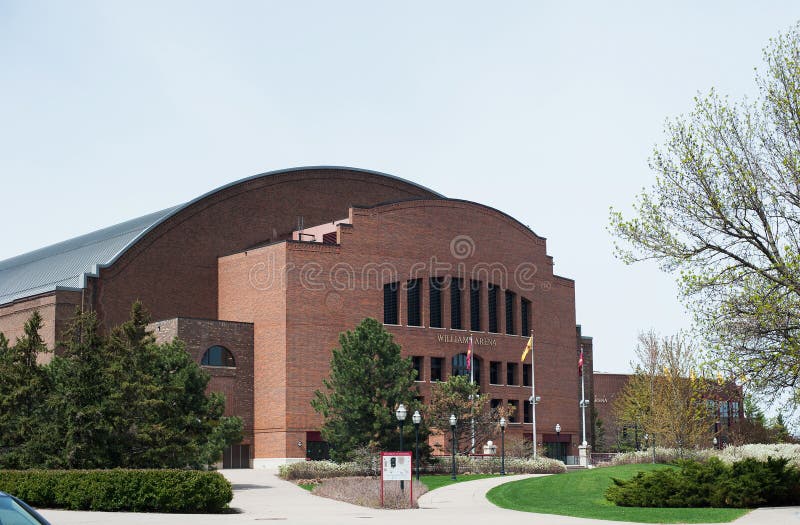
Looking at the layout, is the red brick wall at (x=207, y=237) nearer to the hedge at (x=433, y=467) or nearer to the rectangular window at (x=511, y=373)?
the hedge at (x=433, y=467)

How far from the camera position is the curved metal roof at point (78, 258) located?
63.3 metres

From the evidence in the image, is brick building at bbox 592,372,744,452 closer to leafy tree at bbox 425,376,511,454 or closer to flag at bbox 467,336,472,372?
flag at bbox 467,336,472,372

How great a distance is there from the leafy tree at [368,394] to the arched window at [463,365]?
1830 centimetres

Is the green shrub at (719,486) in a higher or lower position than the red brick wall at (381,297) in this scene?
lower

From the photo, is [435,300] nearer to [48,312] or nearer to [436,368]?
[436,368]

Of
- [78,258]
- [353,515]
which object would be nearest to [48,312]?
[78,258]

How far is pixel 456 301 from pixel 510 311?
5.68m

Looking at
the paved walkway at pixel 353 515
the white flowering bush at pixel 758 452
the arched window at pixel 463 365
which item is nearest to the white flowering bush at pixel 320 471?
the paved walkway at pixel 353 515

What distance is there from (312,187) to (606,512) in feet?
155

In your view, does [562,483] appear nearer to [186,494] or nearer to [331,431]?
[331,431]

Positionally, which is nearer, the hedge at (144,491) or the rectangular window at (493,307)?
the hedge at (144,491)

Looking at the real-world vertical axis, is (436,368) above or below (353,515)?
above

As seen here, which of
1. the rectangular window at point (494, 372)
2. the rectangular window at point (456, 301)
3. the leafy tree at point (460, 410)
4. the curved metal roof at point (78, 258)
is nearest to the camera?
the leafy tree at point (460, 410)

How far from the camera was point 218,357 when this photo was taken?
198ft
